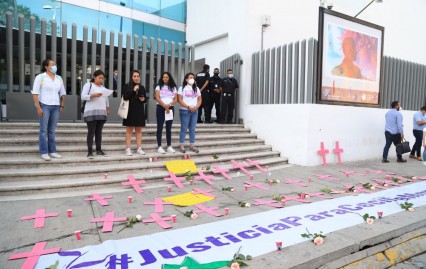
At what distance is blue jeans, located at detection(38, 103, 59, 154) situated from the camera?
576 centimetres

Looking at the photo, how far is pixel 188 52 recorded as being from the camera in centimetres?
998

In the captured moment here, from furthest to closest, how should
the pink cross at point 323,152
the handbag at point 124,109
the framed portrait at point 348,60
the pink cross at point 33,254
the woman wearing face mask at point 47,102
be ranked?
the framed portrait at point 348,60 → the pink cross at point 323,152 → the handbag at point 124,109 → the woman wearing face mask at point 47,102 → the pink cross at point 33,254

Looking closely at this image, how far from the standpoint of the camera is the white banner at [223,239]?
2971mm

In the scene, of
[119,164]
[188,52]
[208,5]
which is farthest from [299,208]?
[208,5]

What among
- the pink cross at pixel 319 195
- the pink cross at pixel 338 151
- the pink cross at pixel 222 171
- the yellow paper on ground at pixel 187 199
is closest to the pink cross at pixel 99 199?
the yellow paper on ground at pixel 187 199

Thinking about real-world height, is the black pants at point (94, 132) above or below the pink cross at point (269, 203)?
above

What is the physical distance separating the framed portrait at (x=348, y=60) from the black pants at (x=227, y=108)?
8.98ft

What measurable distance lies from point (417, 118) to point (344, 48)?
336 centimetres

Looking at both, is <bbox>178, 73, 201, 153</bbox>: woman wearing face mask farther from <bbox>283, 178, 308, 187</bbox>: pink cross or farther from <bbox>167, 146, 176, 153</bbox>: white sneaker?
<bbox>283, 178, 308, 187</bbox>: pink cross

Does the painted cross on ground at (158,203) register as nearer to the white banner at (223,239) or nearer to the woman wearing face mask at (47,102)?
the white banner at (223,239)

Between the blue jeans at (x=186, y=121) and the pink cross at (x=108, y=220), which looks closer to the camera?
the pink cross at (x=108, y=220)

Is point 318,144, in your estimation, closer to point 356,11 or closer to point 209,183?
point 209,183

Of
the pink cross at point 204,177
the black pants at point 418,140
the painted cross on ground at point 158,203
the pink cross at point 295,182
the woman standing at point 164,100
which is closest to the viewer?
the painted cross on ground at point 158,203

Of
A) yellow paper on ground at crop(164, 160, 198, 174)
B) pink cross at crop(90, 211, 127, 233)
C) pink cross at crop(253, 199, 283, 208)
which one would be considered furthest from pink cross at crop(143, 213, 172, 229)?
yellow paper on ground at crop(164, 160, 198, 174)
